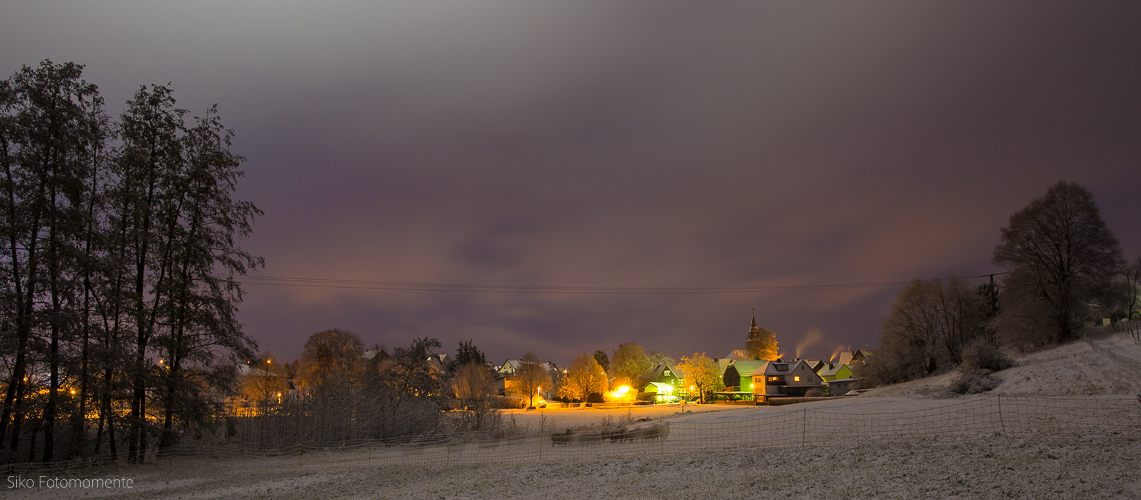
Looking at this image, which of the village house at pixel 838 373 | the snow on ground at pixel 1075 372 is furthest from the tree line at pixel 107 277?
the village house at pixel 838 373

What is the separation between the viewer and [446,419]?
97.4 ft

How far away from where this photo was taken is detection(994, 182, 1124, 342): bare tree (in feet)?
130

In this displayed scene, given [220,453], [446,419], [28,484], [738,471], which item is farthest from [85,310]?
[738,471]

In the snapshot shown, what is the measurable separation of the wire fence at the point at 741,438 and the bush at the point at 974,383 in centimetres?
1109

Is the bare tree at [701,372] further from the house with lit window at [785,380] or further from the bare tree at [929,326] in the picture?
the bare tree at [929,326]

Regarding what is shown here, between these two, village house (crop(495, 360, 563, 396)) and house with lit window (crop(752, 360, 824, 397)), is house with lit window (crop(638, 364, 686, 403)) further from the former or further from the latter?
village house (crop(495, 360, 563, 396))

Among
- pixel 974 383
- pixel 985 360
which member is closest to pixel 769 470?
pixel 974 383

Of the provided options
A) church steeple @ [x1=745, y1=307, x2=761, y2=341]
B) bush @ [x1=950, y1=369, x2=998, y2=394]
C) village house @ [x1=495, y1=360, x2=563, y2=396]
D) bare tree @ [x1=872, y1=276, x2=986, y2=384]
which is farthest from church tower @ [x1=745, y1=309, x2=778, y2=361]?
bush @ [x1=950, y1=369, x2=998, y2=394]

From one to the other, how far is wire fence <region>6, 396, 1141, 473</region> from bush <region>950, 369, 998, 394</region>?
36.4 ft

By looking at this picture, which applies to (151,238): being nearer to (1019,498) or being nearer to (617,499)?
(617,499)

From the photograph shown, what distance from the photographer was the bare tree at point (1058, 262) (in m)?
39.7

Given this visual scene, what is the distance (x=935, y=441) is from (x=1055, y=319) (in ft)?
132

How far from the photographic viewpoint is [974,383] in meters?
32.5

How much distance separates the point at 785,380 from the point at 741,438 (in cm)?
6803
